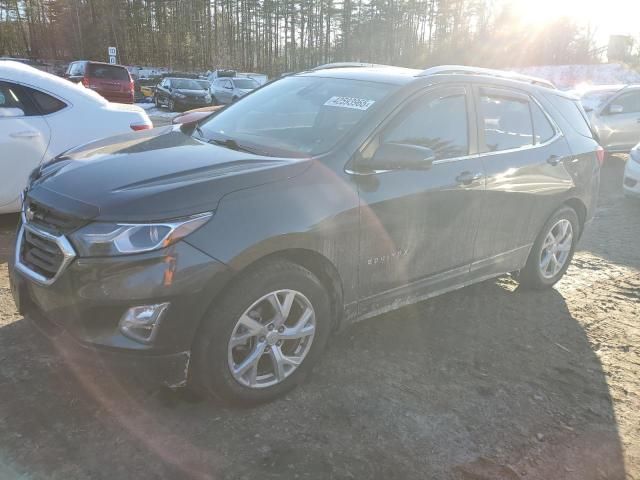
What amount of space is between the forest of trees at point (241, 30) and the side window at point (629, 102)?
44212 mm

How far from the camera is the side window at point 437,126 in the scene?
3342 millimetres

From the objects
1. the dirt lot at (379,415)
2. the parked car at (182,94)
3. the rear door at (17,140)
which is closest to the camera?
the dirt lot at (379,415)

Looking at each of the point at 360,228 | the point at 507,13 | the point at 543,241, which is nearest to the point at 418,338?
the point at 360,228

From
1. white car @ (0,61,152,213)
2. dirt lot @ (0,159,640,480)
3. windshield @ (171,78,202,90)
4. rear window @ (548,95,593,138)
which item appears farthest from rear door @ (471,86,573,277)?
windshield @ (171,78,202,90)

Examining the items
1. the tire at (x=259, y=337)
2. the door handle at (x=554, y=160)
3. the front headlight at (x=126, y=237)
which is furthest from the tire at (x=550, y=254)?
the front headlight at (x=126, y=237)

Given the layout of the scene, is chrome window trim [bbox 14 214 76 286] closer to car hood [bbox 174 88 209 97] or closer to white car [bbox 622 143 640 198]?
white car [bbox 622 143 640 198]

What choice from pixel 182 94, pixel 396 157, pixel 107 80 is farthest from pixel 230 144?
pixel 182 94

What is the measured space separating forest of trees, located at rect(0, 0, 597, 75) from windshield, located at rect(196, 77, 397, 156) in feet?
175

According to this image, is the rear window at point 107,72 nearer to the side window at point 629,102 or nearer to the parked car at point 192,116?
the parked car at point 192,116

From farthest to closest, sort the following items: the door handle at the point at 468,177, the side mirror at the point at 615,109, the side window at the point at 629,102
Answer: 1. the side window at the point at 629,102
2. the side mirror at the point at 615,109
3. the door handle at the point at 468,177

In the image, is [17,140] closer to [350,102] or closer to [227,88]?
[350,102]

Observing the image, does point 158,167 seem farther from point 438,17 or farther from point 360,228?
point 438,17

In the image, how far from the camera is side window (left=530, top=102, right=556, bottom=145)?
431 centimetres

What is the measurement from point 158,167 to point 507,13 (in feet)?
179
